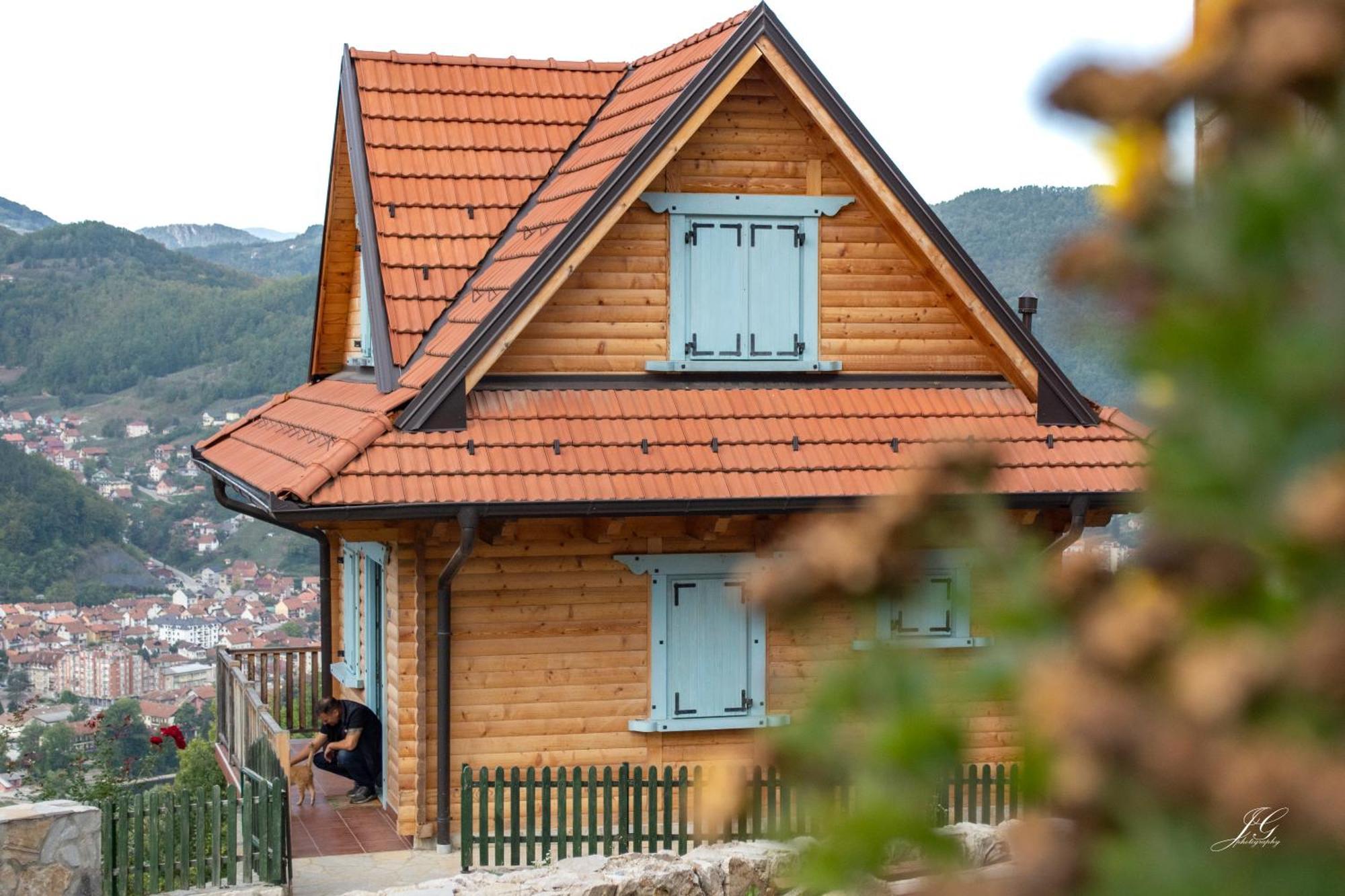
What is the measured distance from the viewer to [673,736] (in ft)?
43.4

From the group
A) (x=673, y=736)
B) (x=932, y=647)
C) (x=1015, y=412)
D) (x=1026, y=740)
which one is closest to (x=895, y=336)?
(x=1015, y=412)

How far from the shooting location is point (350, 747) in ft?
44.1

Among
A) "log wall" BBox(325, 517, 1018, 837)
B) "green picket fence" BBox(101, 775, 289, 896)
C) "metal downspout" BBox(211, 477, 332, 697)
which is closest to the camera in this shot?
"green picket fence" BBox(101, 775, 289, 896)

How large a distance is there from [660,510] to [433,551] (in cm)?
174

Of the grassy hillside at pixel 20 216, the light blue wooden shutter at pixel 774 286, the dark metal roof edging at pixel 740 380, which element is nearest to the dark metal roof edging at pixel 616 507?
the dark metal roof edging at pixel 740 380

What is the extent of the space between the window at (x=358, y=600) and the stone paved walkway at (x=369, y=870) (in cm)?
233

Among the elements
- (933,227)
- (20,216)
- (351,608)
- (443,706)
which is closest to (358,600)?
(351,608)

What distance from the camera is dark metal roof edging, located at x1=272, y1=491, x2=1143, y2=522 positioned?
11.5 meters

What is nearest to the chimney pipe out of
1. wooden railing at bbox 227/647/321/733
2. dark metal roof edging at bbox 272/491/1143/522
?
dark metal roof edging at bbox 272/491/1143/522

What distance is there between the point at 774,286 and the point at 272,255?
92.6 metres

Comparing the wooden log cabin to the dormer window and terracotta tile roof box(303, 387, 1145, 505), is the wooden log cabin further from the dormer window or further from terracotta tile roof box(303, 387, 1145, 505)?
the dormer window

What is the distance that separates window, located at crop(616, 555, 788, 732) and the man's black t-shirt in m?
2.20

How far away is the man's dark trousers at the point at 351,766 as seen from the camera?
1348 cm

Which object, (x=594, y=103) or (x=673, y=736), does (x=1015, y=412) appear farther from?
(x=594, y=103)
